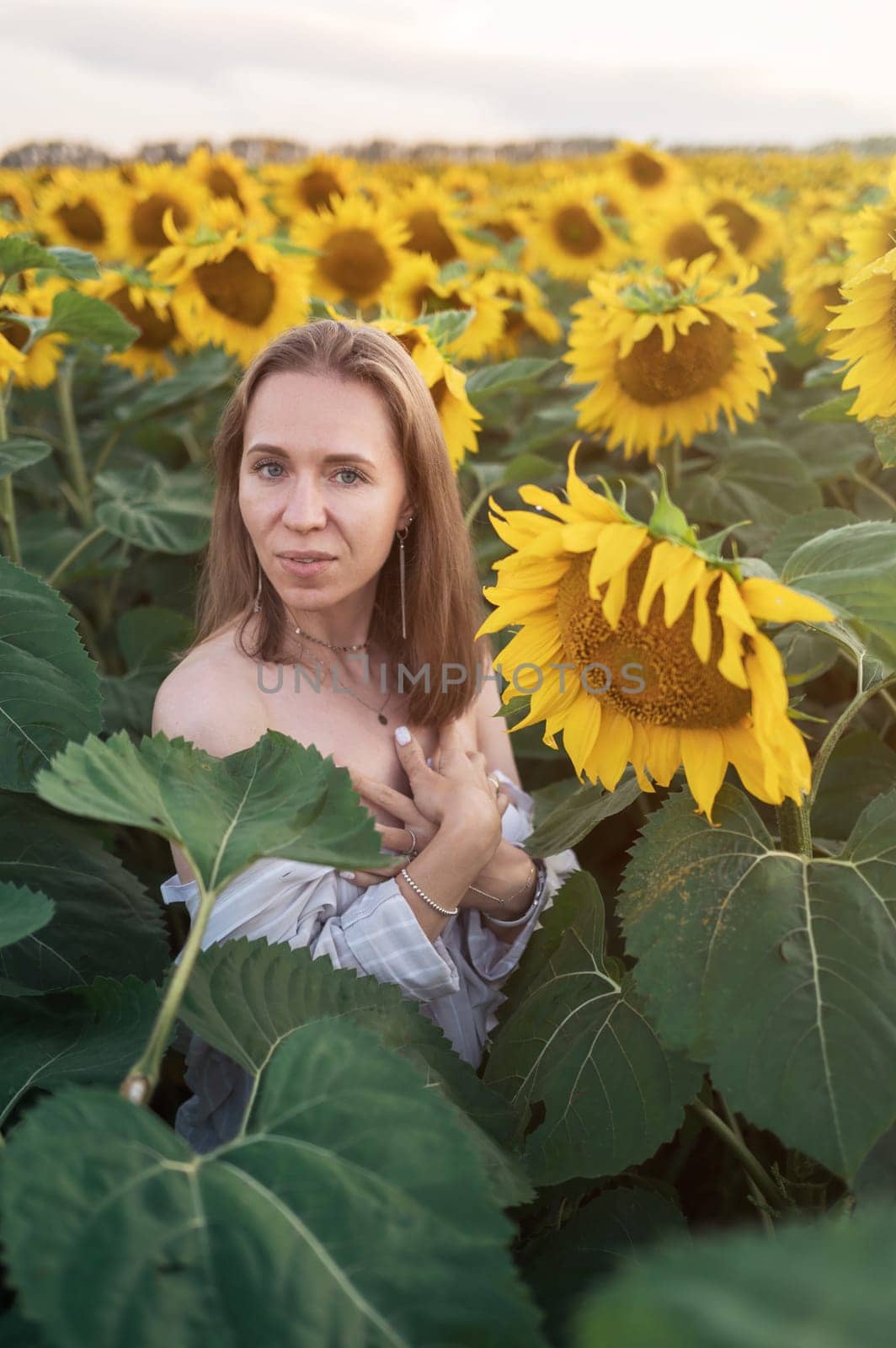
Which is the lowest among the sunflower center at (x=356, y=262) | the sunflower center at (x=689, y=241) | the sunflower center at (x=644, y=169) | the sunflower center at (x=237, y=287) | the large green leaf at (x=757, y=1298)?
the large green leaf at (x=757, y=1298)

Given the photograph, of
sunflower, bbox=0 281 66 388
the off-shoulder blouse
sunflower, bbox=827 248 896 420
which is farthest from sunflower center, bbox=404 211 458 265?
the off-shoulder blouse

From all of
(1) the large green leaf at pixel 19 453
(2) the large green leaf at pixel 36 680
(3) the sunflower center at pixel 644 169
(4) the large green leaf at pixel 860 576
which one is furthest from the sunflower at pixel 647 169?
(4) the large green leaf at pixel 860 576

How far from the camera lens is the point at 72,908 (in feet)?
5.28

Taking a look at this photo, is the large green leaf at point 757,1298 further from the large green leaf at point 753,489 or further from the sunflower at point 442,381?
the large green leaf at point 753,489

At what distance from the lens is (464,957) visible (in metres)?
1.81

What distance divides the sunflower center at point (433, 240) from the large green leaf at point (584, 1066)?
3.01m

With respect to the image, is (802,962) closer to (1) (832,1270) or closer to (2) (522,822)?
(1) (832,1270)

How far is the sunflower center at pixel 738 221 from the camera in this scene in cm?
446

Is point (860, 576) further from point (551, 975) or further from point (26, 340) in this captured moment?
point (26, 340)

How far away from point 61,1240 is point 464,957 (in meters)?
1.10

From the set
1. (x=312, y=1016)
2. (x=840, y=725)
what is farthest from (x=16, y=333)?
(x=840, y=725)

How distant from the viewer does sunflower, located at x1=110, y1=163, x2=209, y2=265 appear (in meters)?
4.17

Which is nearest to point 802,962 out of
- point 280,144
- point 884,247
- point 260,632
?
point 260,632

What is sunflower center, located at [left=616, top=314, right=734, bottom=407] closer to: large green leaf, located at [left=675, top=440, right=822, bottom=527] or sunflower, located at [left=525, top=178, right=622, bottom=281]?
A: large green leaf, located at [left=675, top=440, right=822, bottom=527]
